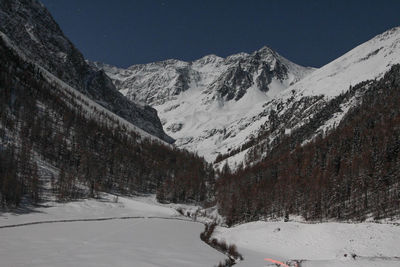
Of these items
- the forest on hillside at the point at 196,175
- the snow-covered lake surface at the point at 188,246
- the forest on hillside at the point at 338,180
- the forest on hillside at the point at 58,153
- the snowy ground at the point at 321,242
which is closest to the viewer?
the snow-covered lake surface at the point at 188,246

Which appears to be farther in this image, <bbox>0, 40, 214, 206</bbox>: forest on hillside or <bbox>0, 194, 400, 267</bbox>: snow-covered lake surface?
<bbox>0, 40, 214, 206</bbox>: forest on hillside

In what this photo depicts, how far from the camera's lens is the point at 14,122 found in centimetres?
12406

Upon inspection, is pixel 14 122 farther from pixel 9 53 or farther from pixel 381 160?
pixel 381 160

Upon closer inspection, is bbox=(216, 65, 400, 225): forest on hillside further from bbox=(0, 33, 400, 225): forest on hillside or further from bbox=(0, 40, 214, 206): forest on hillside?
bbox=(0, 40, 214, 206): forest on hillside

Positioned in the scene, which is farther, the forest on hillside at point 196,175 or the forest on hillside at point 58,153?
the forest on hillside at point 58,153

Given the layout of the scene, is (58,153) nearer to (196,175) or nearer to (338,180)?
(196,175)

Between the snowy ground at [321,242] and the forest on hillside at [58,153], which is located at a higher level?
the forest on hillside at [58,153]

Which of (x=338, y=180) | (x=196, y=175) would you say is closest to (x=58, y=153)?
(x=196, y=175)

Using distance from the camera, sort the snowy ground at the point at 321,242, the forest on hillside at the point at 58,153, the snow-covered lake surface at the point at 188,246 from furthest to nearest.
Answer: the forest on hillside at the point at 58,153 → the snowy ground at the point at 321,242 → the snow-covered lake surface at the point at 188,246

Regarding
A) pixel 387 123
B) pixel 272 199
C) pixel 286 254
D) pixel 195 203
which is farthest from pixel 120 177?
pixel 387 123

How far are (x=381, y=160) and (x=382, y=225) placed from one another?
78003mm

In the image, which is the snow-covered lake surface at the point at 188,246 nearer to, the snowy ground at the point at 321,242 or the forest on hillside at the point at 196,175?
the snowy ground at the point at 321,242

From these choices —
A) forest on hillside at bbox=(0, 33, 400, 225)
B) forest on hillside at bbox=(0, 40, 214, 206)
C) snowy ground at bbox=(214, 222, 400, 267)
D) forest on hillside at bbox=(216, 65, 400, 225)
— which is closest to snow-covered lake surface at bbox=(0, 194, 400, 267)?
snowy ground at bbox=(214, 222, 400, 267)

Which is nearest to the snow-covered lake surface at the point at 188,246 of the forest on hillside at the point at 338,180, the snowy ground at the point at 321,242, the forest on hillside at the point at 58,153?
the snowy ground at the point at 321,242
